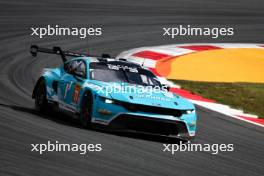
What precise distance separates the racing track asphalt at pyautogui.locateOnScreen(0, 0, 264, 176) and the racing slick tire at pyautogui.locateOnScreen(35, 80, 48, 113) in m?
0.22

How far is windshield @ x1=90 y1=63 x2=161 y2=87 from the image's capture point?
1292 centimetres

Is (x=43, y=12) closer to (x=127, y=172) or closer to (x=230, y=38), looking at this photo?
(x=230, y=38)

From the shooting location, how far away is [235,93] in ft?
55.6

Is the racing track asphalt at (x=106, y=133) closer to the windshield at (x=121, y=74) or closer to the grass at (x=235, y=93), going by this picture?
the windshield at (x=121, y=74)

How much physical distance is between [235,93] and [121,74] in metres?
4.44

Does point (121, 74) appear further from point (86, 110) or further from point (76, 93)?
point (86, 110)

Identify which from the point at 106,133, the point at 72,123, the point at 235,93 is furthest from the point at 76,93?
the point at 235,93

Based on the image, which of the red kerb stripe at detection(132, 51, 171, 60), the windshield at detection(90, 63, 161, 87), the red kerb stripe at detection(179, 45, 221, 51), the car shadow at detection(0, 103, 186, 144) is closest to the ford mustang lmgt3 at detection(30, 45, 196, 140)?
the windshield at detection(90, 63, 161, 87)

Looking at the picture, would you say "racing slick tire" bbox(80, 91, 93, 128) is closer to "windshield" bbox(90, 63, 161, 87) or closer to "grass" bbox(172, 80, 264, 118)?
"windshield" bbox(90, 63, 161, 87)

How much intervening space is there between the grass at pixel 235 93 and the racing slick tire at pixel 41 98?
12.1ft

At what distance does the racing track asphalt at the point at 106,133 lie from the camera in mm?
9922

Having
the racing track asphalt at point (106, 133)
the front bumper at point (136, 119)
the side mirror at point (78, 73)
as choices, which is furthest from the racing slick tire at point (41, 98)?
the front bumper at point (136, 119)

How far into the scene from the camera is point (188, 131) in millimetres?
12273

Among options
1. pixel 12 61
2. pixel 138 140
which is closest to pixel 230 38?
pixel 12 61
